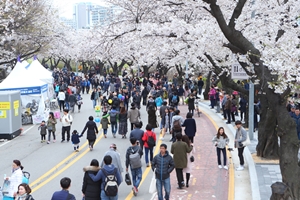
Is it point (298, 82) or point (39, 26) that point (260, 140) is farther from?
point (39, 26)

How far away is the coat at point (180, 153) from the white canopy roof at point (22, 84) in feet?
52.2

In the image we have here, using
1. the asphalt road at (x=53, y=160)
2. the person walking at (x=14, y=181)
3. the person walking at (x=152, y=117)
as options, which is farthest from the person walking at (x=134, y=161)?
the person walking at (x=152, y=117)

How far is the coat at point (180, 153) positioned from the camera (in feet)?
37.8

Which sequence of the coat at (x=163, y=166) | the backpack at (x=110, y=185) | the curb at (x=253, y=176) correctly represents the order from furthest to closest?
the curb at (x=253, y=176)
the coat at (x=163, y=166)
the backpack at (x=110, y=185)

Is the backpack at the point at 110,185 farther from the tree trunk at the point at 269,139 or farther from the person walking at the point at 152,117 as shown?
the person walking at the point at 152,117

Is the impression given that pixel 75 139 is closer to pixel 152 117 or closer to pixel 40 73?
pixel 152 117

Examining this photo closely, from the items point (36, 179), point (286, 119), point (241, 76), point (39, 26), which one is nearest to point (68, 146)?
point (36, 179)

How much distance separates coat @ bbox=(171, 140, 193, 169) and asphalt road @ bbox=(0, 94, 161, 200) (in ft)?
3.69

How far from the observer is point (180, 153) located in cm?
1159

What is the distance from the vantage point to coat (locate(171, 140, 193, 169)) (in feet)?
37.8

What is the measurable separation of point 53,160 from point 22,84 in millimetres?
10672

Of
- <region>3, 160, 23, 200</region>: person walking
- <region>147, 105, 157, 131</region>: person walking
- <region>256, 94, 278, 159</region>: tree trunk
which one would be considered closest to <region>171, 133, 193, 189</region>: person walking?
<region>3, 160, 23, 200</region>: person walking

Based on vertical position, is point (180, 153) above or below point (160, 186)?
above

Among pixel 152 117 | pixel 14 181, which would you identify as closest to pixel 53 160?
pixel 152 117
